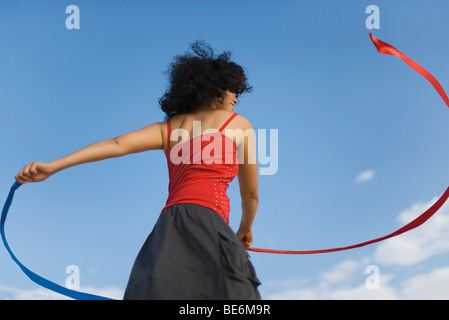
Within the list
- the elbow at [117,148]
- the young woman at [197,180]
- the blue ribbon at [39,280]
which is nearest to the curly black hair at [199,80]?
the young woman at [197,180]

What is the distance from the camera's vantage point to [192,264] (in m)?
1.80

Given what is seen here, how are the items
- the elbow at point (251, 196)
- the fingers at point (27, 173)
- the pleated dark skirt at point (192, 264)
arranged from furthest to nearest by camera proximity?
1. the elbow at point (251, 196)
2. the fingers at point (27, 173)
3. the pleated dark skirt at point (192, 264)

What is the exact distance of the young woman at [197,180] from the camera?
1757 mm

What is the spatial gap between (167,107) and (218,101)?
276 millimetres

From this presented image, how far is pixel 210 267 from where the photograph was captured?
5.87 ft

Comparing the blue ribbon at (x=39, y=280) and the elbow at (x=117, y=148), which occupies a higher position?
the elbow at (x=117, y=148)

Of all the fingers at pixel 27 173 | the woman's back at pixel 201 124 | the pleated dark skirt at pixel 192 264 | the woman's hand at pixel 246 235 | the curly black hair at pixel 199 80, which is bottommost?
the pleated dark skirt at pixel 192 264

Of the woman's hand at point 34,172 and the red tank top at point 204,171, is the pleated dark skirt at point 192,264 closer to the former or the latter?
the red tank top at point 204,171

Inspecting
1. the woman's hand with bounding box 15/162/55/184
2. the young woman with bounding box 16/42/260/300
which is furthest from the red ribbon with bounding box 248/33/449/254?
the woman's hand with bounding box 15/162/55/184

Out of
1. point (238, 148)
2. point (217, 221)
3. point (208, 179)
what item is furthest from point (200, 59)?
point (217, 221)

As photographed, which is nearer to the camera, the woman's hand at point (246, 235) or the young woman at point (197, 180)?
the young woman at point (197, 180)

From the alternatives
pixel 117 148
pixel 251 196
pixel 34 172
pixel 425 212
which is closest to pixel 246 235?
pixel 251 196
